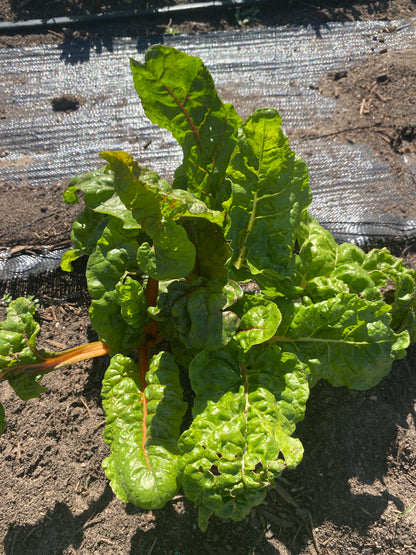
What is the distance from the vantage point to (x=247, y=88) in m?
4.21

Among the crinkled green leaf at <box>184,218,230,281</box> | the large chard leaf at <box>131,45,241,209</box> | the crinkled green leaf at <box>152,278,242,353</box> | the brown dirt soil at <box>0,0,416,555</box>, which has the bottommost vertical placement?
the brown dirt soil at <box>0,0,416,555</box>

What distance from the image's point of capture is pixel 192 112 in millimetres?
2379

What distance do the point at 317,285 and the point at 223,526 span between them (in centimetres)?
147

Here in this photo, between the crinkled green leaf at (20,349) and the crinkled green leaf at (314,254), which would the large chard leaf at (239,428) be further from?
the crinkled green leaf at (20,349)

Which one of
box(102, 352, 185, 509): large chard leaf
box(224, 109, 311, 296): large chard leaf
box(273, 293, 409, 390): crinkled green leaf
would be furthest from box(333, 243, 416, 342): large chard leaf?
box(102, 352, 185, 509): large chard leaf

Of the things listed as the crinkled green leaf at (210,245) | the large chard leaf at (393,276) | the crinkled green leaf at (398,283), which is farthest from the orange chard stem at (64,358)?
the crinkled green leaf at (398,283)

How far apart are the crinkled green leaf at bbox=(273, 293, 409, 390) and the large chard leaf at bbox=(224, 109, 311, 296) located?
0.21 metres

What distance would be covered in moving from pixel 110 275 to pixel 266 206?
0.97 meters

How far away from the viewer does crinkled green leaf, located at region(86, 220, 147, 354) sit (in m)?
2.56

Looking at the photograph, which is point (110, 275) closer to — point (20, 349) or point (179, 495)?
point (20, 349)

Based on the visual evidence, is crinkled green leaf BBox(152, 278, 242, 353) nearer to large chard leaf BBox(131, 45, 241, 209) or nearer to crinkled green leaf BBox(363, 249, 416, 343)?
large chard leaf BBox(131, 45, 241, 209)

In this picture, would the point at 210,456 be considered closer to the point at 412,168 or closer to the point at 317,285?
the point at 317,285

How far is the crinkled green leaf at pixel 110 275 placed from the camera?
2.56 metres

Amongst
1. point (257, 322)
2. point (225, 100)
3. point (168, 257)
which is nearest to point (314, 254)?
point (257, 322)
